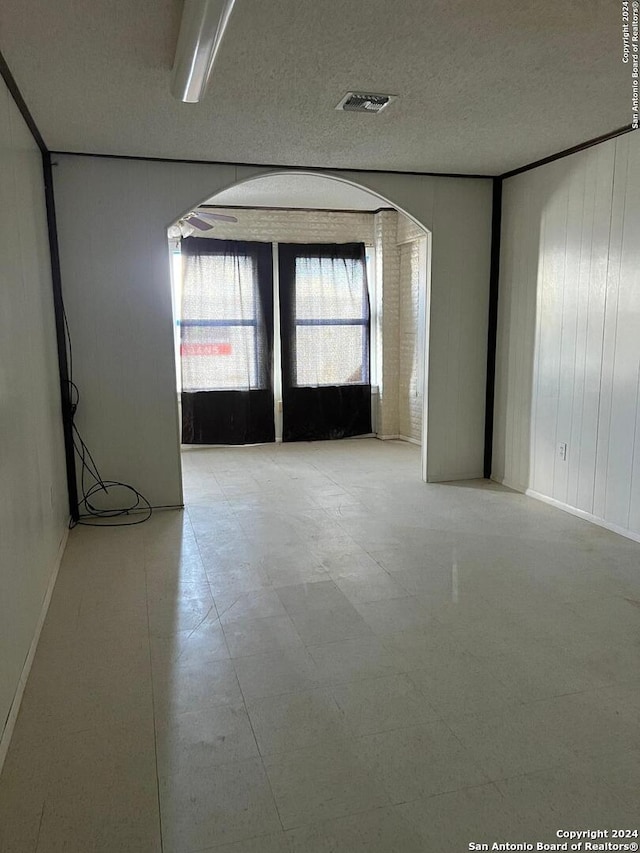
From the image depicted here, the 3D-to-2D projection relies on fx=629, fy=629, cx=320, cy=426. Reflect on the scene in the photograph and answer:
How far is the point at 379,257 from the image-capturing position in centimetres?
739

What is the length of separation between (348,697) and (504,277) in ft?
12.8

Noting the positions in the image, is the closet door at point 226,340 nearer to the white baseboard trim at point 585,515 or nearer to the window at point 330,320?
the window at point 330,320

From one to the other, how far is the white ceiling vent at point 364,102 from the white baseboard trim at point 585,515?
2.90m

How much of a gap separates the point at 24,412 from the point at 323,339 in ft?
15.7

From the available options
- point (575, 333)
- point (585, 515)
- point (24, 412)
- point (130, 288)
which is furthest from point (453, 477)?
point (24, 412)

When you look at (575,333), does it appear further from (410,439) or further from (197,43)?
(410,439)

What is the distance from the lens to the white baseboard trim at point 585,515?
3943 mm

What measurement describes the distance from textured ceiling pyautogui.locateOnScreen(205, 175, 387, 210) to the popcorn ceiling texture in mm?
158

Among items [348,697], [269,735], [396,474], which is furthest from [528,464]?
[269,735]

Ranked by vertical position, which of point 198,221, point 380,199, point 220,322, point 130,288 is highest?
point 380,199

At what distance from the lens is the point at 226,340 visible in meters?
7.00

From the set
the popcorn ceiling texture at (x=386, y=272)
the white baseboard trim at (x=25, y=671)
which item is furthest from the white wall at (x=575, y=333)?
the white baseboard trim at (x=25, y=671)

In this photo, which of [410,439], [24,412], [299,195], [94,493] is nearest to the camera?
[24,412]

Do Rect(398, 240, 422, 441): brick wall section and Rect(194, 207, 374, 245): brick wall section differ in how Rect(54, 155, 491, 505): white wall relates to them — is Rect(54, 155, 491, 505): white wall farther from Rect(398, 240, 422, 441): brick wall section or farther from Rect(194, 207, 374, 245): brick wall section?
Rect(194, 207, 374, 245): brick wall section
